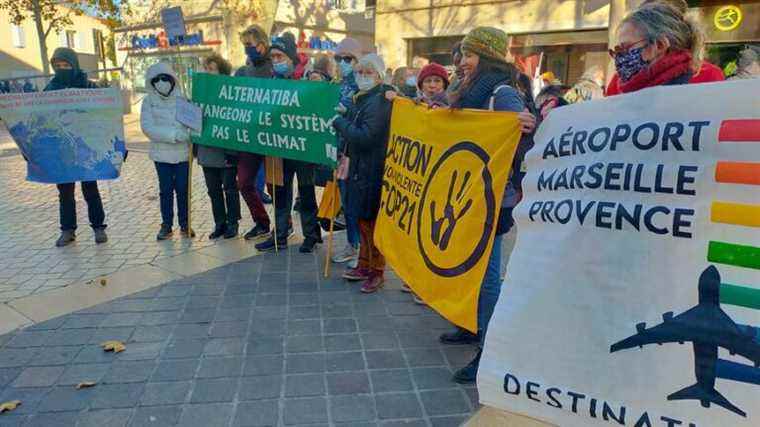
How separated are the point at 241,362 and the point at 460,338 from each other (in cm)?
142

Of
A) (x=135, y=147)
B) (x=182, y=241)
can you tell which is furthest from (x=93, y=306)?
(x=135, y=147)

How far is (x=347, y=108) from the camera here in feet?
14.8

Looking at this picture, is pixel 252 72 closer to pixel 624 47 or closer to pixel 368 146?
pixel 368 146

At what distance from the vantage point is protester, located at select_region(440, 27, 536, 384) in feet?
9.84

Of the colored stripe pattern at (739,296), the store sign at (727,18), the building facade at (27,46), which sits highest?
the building facade at (27,46)

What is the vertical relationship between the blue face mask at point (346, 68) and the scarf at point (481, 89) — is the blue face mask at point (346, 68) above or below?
above

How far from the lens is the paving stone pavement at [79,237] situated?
484 cm

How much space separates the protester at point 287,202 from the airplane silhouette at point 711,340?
4.10 metres

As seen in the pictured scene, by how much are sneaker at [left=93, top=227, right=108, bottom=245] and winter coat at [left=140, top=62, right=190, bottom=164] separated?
0.97 m

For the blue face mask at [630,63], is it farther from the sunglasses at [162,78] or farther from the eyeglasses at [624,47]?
the sunglasses at [162,78]

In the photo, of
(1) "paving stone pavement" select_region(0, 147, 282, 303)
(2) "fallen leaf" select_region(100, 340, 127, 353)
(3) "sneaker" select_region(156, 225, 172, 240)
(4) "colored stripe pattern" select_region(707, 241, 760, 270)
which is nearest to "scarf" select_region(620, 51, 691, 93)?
(4) "colored stripe pattern" select_region(707, 241, 760, 270)


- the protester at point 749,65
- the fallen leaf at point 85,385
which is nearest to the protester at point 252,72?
the fallen leaf at point 85,385

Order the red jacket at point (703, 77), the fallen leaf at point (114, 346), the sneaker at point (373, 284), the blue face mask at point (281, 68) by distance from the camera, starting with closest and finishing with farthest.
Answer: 1. the red jacket at point (703, 77)
2. the fallen leaf at point (114, 346)
3. the sneaker at point (373, 284)
4. the blue face mask at point (281, 68)

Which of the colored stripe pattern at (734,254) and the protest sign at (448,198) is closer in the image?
the colored stripe pattern at (734,254)
